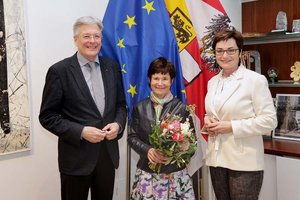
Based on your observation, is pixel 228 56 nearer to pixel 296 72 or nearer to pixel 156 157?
pixel 156 157

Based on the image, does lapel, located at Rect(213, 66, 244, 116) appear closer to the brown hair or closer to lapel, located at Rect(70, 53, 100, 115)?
the brown hair

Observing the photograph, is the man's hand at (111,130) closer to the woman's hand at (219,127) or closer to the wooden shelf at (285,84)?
the woman's hand at (219,127)

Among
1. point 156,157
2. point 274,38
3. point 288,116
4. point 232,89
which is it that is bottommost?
point 156,157

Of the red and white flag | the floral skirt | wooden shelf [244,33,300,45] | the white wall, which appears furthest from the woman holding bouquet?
wooden shelf [244,33,300,45]

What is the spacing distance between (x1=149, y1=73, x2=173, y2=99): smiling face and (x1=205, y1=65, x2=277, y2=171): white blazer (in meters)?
0.31

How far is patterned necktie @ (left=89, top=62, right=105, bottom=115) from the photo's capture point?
69.7 inches

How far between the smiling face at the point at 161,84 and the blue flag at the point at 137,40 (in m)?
0.25

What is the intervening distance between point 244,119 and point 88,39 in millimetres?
970

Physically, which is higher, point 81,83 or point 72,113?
point 81,83

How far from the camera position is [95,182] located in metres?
1.85

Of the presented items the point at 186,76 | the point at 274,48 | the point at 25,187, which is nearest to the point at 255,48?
the point at 274,48

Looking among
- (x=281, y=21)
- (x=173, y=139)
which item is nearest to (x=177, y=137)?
(x=173, y=139)

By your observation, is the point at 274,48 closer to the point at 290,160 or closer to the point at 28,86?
the point at 290,160

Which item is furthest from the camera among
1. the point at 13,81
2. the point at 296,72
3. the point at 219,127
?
the point at 296,72
